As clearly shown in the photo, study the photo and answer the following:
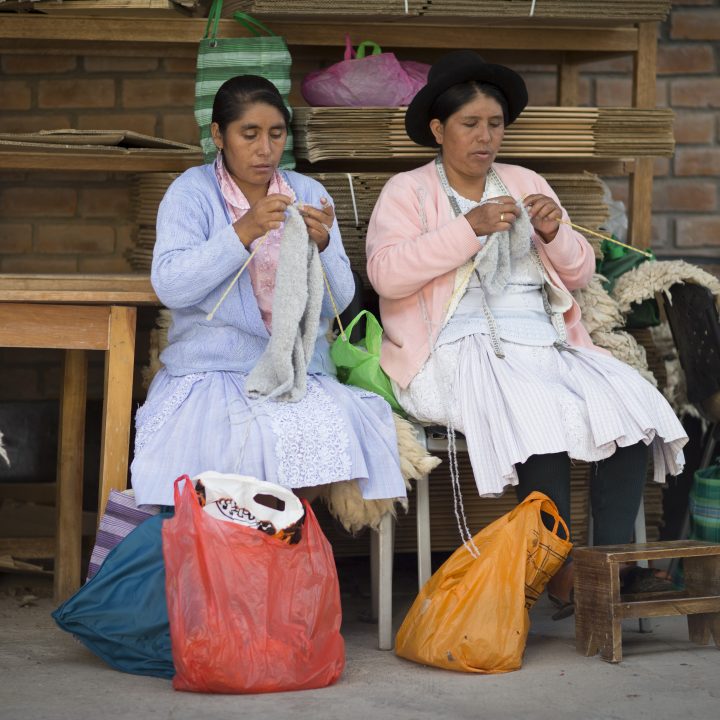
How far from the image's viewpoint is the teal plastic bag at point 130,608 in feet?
10.3

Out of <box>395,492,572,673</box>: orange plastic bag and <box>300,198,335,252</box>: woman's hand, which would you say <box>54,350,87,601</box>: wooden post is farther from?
<box>395,492,572,673</box>: orange plastic bag

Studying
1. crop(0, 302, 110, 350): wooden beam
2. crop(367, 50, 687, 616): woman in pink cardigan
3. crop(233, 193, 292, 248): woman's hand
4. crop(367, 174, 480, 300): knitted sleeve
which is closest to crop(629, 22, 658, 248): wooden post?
crop(367, 50, 687, 616): woman in pink cardigan

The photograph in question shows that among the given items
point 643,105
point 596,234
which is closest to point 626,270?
point 596,234

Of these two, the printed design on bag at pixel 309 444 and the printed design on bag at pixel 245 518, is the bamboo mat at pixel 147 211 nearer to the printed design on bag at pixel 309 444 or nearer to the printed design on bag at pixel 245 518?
the printed design on bag at pixel 309 444

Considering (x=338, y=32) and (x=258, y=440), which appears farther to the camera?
(x=338, y=32)

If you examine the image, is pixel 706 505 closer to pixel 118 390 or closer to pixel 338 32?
pixel 118 390

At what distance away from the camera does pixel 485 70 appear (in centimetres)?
371

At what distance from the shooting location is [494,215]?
351 centimetres

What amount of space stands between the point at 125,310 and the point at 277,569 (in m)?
0.99

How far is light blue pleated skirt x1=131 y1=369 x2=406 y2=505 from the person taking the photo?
10.6 feet

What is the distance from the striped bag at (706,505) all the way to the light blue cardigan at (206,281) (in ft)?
4.05

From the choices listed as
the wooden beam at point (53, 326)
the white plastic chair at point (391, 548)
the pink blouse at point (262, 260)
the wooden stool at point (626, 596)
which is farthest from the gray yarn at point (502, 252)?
the wooden beam at point (53, 326)

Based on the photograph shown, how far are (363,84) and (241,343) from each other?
1008 millimetres

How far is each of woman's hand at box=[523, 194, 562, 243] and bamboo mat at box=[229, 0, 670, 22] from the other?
775 mm
